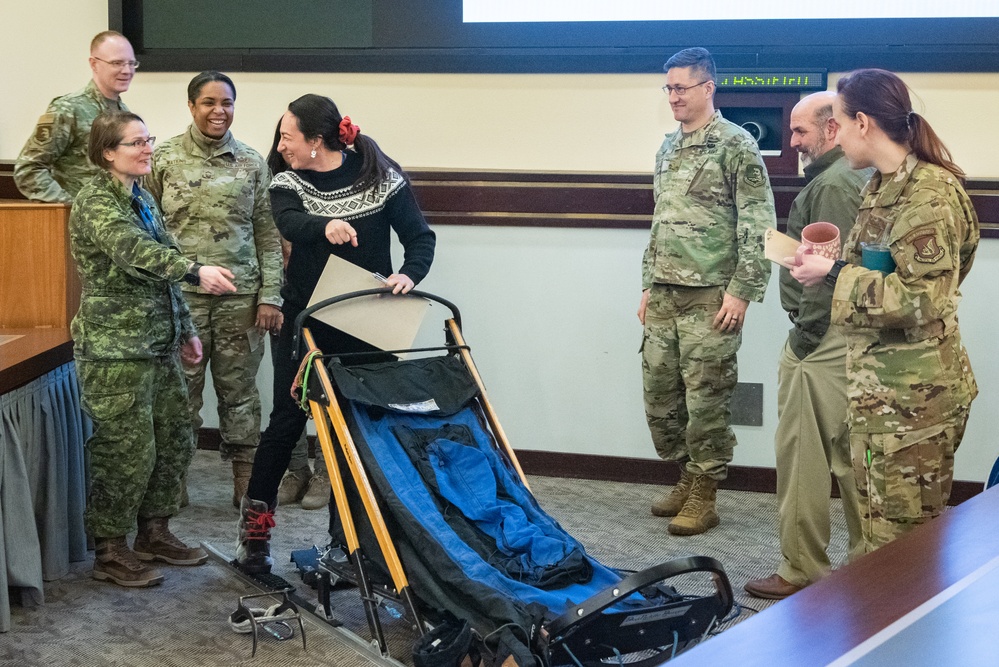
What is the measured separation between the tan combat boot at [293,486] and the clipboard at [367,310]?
4.35 feet

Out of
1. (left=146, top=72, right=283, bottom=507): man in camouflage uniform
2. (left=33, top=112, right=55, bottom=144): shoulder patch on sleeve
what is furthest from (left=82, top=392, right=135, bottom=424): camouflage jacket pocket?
(left=33, top=112, right=55, bottom=144): shoulder patch on sleeve

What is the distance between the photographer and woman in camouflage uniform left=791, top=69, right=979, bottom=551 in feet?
7.77

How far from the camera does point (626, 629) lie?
2.43m

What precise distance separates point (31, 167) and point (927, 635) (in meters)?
3.66

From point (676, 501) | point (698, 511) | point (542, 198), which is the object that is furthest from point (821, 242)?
point (542, 198)

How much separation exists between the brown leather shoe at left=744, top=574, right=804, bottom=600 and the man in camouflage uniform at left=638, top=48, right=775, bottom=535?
585 millimetres

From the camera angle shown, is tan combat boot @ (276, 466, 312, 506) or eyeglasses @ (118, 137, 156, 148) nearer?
eyeglasses @ (118, 137, 156, 148)

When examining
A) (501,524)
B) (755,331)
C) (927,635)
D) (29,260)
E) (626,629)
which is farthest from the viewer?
(755,331)

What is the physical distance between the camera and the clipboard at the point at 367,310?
10.0 feet

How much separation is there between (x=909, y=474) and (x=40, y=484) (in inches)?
97.4

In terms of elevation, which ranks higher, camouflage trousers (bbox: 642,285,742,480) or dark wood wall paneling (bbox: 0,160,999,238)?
dark wood wall paneling (bbox: 0,160,999,238)

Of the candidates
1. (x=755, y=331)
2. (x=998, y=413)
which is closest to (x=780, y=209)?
(x=755, y=331)

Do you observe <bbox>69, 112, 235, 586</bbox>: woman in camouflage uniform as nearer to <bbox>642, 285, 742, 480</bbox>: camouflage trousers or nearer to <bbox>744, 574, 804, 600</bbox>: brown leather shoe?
<bbox>642, 285, 742, 480</bbox>: camouflage trousers

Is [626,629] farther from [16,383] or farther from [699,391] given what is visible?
[16,383]
